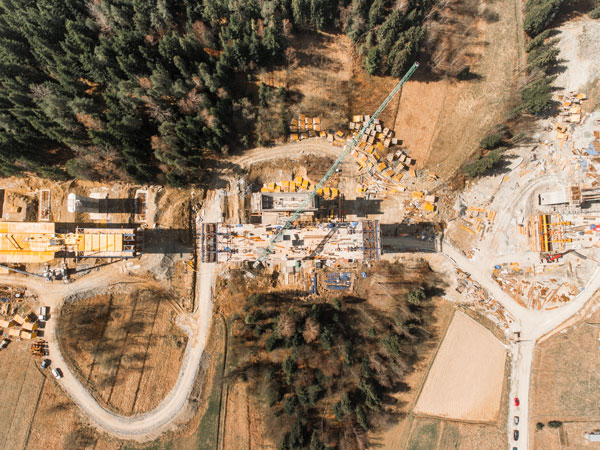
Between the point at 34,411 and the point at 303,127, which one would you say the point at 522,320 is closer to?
the point at 303,127

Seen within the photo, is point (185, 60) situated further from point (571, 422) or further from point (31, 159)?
point (571, 422)

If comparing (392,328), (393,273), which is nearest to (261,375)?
(392,328)

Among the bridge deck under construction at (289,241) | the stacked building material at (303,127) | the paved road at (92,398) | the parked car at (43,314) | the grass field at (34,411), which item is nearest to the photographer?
the bridge deck under construction at (289,241)

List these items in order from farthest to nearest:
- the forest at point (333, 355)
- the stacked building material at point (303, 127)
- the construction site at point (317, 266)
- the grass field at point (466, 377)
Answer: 1. the stacked building material at point (303, 127)
2. the grass field at point (466, 377)
3. the construction site at point (317, 266)
4. the forest at point (333, 355)

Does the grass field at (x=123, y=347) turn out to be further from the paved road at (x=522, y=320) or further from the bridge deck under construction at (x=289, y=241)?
the paved road at (x=522, y=320)

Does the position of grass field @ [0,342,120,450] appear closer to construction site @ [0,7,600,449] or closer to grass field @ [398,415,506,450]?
construction site @ [0,7,600,449]

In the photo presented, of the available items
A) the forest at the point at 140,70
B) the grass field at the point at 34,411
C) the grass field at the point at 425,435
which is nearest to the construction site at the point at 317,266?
the grass field at the point at 425,435

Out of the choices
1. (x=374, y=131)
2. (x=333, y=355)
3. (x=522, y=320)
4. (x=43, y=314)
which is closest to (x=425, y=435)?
(x=333, y=355)
